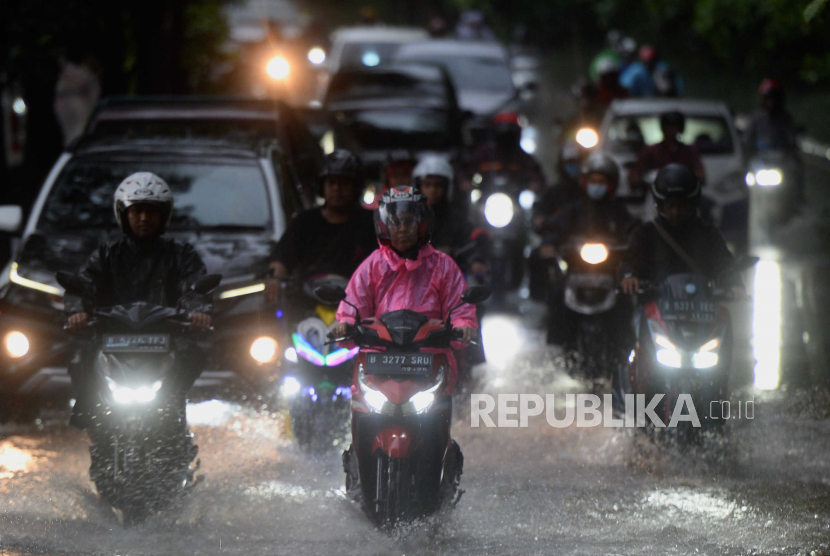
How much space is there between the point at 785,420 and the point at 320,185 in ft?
10.7

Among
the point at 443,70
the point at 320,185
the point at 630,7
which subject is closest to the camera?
the point at 320,185

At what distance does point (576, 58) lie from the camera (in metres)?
46.3

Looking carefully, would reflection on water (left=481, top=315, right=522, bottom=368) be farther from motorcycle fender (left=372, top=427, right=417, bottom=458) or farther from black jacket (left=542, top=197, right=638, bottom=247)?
motorcycle fender (left=372, top=427, right=417, bottom=458)

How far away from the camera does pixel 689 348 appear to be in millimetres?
8141

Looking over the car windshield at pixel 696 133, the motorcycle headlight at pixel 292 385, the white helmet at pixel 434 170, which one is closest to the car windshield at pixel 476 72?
the car windshield at pixel 696 133

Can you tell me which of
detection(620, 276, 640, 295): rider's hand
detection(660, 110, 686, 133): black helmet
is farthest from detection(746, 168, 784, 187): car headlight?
detection(620, 276, 640, 295): rider's hand

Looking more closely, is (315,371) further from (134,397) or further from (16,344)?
(16,344)

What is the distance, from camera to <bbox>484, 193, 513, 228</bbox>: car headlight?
13023mm

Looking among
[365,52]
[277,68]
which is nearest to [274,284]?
[277,68]

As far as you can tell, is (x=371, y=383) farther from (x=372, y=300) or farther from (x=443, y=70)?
(x=443, y=70)

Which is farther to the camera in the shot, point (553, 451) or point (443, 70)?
point (443, 70)

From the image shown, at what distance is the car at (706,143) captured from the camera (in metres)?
15.1

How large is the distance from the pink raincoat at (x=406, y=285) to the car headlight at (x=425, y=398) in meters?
0.47

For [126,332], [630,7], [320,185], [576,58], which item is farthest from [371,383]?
[576,58]
